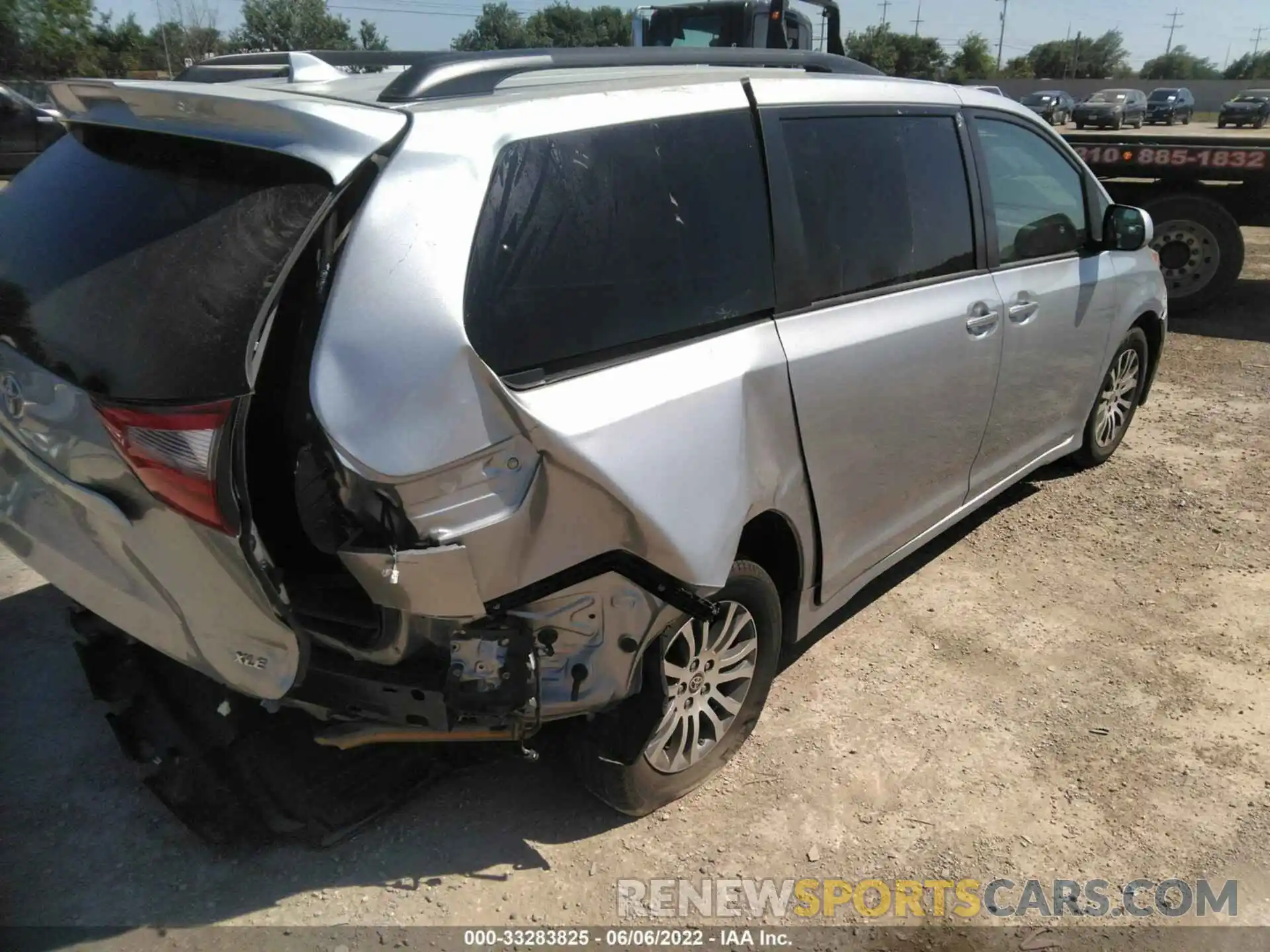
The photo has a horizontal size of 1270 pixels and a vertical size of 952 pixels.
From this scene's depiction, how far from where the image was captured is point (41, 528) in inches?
90.4

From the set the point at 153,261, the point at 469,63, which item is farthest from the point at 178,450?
the point at 469,63

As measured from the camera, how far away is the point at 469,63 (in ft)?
7.70

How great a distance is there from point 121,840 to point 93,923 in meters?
0.28

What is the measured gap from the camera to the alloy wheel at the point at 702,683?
2627mm

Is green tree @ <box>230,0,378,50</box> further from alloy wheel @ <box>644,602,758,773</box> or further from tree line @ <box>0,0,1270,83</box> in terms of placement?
alloy wheel @ <box>644,602,758,773</box>

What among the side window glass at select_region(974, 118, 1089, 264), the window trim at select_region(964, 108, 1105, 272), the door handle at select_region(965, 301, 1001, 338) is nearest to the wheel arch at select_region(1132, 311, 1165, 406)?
the window trim at select_region(964, 108, 1105, 272)

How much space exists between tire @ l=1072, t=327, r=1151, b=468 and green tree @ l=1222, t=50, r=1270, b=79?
97.2 meters

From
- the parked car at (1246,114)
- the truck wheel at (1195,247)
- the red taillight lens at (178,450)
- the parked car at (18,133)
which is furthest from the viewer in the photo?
the parked car at (1246,114)

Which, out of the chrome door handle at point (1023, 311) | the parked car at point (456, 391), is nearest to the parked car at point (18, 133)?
the parked car at point (456, 391)

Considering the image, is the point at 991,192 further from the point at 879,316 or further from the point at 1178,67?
the point at 1178,67

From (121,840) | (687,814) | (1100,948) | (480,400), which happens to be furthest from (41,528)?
(1100,948)

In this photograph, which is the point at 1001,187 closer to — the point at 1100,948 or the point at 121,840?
the point at 1100,948

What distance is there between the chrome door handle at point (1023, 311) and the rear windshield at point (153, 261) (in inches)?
111

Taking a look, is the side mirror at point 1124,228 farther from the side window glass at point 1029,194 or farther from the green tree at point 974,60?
the green tree at point 974,60
